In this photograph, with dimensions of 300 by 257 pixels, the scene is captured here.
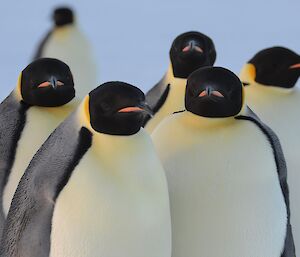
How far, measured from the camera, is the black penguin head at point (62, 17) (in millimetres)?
8836

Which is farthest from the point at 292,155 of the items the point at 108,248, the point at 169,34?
the point at 169,34

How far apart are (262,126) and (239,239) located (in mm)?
449

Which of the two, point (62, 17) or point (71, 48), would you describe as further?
point (62, 17)

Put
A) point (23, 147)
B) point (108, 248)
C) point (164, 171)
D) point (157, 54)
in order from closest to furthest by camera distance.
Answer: point (108, 248), point (164, 171), point (23, 147), point (157, 54)

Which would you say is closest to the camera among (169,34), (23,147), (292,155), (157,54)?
(23,147)

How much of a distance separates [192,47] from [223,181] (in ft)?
4.60

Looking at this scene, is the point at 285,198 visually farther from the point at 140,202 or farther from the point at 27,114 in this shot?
the point at 27,114

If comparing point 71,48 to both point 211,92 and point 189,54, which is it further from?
point 211,92

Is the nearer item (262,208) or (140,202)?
(140,202)

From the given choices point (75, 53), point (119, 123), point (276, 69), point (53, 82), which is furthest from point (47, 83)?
point (75, 53)

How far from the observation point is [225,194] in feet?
10.8

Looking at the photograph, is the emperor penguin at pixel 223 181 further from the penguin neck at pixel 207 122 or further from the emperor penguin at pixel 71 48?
the emperor penguin at pixel 71 48

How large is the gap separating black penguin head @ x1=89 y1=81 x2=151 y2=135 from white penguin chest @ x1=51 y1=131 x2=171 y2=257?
0.27 ft

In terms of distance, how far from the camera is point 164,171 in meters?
3.22
